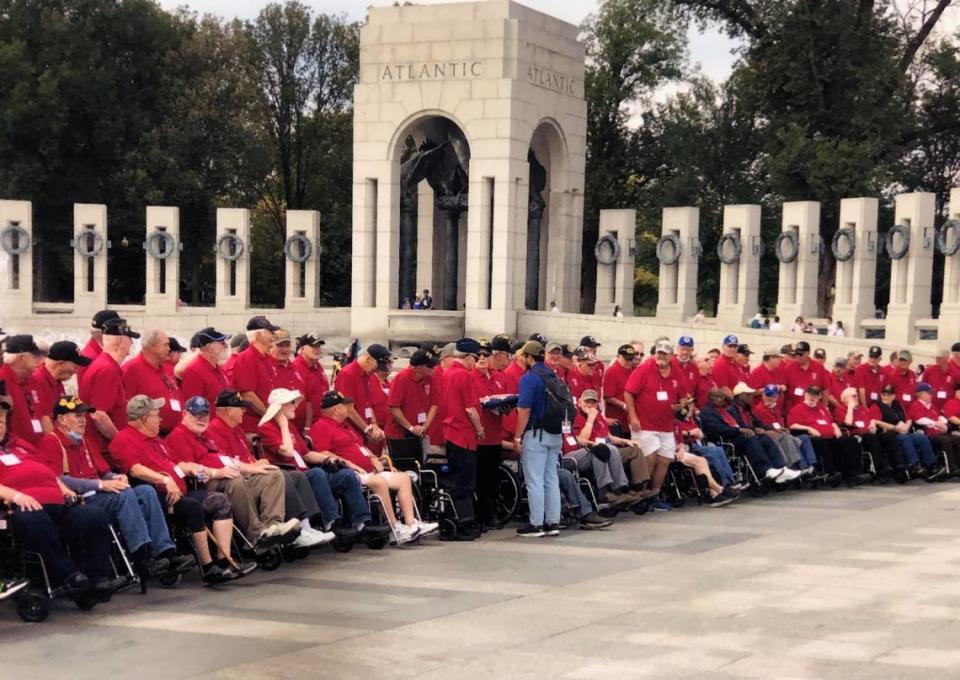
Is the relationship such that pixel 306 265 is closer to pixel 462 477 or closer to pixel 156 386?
pixel 462 477

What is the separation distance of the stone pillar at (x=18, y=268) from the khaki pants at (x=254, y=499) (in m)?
26.8

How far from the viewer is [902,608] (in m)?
9.92

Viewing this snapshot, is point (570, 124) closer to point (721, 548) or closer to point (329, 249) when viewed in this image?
point (329, 249)

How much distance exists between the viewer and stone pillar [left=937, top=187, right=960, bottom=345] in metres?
29.7

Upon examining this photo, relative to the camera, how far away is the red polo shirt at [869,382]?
18.8 m

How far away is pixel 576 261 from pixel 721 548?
23.6m

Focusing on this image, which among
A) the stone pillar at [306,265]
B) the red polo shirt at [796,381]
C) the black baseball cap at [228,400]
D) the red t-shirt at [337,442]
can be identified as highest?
the stone pillar at [306,265]

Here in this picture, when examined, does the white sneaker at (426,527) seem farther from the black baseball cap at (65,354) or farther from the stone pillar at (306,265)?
the stone pillar at (306,265)

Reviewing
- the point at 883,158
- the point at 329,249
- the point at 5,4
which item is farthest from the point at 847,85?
the point at 5,4

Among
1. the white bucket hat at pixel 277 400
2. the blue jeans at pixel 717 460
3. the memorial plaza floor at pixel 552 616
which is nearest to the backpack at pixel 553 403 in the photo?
the memorial plaza floor at pixel 552 616

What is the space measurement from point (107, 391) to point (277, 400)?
151 cm

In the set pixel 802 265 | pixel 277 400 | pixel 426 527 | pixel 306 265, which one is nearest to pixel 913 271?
pixel 802 265

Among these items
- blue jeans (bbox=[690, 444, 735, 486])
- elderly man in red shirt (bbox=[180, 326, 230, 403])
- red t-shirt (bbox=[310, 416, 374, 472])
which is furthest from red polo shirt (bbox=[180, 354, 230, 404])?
blue jeans (bbox=[690, 444, 735, 486])

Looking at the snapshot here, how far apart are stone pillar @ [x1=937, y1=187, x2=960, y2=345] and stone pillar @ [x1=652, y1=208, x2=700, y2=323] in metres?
5.74
